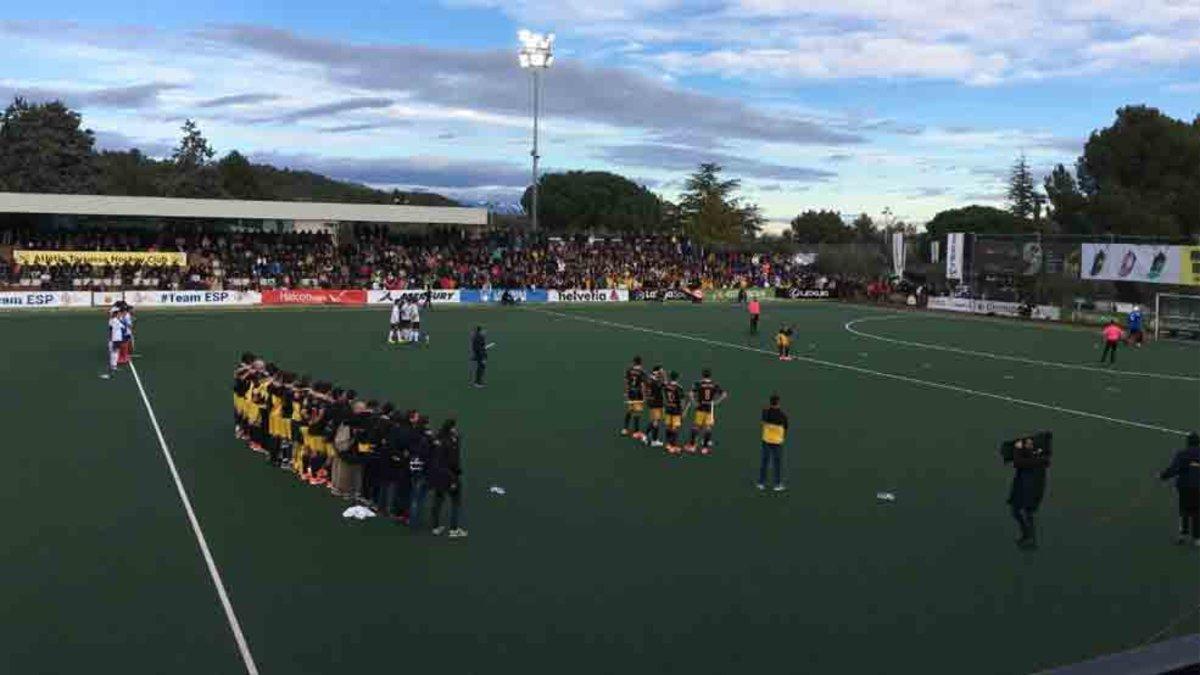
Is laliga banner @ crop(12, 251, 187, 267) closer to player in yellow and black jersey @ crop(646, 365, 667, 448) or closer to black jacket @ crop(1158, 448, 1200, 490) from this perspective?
player in yellow and black jersey @ crop(646, 365, 667, 448)

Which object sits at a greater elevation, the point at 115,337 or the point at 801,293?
the point at 801,293

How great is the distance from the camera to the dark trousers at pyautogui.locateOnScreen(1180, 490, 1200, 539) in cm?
1320

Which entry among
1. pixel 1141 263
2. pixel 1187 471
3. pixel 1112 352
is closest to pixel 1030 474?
pixel 1187 471

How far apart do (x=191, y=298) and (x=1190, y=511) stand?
48434 mm

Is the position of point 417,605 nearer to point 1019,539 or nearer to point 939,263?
point 1019,539

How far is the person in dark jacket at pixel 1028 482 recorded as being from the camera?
12.6m

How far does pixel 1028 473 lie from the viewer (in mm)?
12703

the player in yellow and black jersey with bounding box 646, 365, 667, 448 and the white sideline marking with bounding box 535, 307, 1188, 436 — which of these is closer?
the player in yellow and black jersey with bounding box 646, 365, 667, 448

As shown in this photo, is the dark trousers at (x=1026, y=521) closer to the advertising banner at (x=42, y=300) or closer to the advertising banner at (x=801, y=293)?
the advertising banner at (x=42, y=300)

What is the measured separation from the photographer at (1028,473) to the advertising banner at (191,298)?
1839 inches

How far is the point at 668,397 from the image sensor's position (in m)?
18.2

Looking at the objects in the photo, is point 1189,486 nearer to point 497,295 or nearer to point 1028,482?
point 1028,482

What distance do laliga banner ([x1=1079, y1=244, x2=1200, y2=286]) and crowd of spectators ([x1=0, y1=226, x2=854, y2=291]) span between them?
75.8ft

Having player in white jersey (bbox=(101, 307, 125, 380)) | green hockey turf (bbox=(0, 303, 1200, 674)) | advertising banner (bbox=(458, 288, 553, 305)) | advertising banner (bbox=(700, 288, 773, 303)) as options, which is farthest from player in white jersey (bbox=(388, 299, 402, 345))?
advertising banner (bbox=(700, 288, 773, 303))
